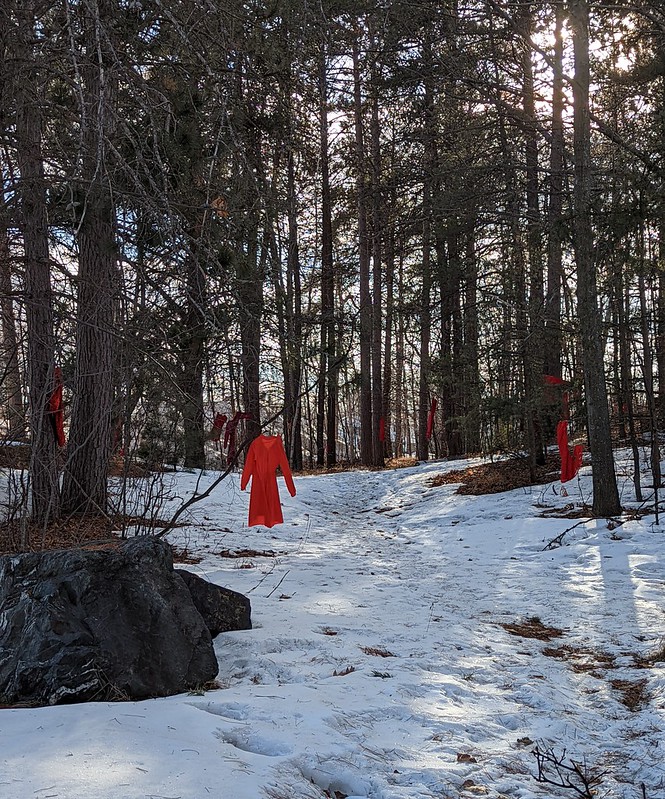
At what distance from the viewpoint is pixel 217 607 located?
4.50 meters

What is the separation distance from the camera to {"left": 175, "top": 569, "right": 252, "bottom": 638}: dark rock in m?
4.43

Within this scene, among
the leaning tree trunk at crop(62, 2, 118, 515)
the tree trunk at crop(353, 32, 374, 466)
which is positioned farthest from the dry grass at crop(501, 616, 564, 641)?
the tree trunk at crop(353, 32, 374, 466)

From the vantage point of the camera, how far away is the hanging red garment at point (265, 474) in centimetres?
718

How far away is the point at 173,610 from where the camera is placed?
3732mm

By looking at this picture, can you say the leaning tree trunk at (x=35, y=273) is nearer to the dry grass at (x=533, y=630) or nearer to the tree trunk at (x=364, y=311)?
the dry grass at (x=533, y=630)

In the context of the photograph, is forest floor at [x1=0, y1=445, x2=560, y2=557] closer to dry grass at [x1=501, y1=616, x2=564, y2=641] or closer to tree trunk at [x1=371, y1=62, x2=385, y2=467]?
dry grass at [x1=501, y1=616, x2=564, y2=641]

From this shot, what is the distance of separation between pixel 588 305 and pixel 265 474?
4649 millimetres

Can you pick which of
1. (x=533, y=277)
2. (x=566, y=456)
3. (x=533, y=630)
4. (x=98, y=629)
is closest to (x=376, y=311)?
(x=533, y=277)

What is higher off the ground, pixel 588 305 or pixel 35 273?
pixel 35 273

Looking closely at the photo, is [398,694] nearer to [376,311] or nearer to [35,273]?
[35,273]

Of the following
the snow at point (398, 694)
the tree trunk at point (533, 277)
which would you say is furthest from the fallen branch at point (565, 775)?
the tree trunk at point (533, 277)

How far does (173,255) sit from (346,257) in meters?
14.4

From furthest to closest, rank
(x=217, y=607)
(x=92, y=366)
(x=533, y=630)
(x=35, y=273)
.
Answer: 1. (x=92, y=366)
2. (x=35, y=273)
3. (x=533, y=630)
4. (x=217, y=607)

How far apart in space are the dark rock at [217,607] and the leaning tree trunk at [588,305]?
18.8 feet
